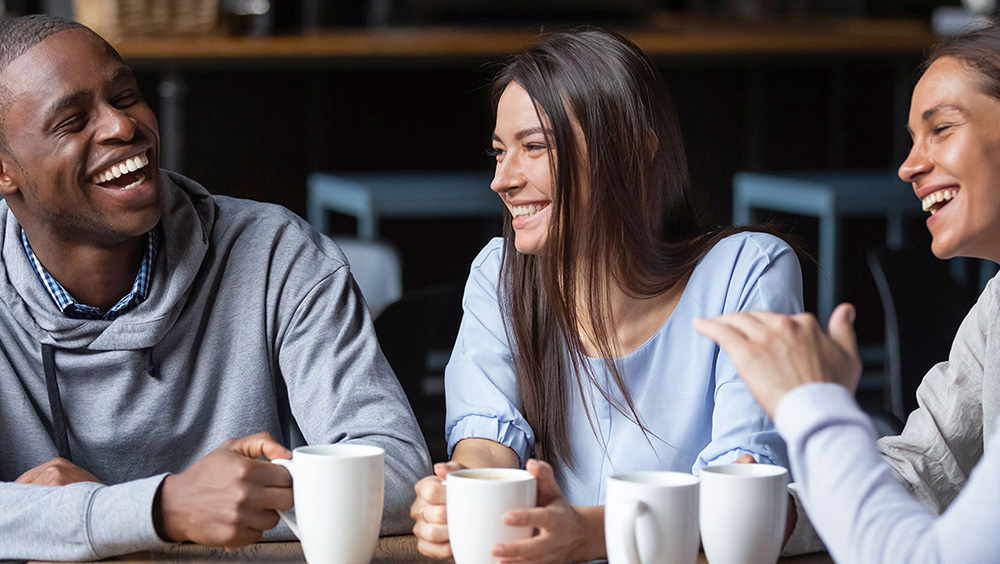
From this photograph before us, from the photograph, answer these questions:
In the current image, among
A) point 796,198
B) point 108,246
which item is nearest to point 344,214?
point 796,198

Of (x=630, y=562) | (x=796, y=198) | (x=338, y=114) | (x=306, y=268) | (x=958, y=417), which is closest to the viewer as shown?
(x=630, y=562)

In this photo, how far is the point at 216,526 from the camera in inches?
41.8

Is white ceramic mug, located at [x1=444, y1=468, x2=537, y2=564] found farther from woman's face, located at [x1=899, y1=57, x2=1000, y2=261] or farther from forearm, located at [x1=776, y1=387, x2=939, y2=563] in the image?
woman's face, located at [x1=899, y1=57, x2=1000, y2=261]

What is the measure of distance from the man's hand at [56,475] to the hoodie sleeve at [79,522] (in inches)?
2.5

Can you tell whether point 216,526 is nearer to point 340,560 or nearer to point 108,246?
point 340,560

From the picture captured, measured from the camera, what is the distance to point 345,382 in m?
1.35

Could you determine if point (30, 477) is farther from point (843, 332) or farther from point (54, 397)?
point (843, 332)

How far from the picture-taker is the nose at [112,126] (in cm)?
134

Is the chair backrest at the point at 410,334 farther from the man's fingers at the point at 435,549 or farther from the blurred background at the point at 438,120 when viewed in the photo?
the blurred background at the point at 438,120

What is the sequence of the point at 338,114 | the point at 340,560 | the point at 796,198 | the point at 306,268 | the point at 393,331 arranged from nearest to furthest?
the point at 340,560
the point at 306,268
the point at 393,331
the point at 796,198
the point at 338,114

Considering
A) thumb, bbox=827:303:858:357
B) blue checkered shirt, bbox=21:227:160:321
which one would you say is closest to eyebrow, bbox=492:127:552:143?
blue checkered shirt, bbox=21:227:160:321

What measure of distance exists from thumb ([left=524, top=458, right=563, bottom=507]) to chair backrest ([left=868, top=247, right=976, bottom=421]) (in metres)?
1.50

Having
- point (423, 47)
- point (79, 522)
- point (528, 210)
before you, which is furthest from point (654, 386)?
point (423, 47)

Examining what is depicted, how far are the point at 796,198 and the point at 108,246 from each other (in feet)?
7.44
